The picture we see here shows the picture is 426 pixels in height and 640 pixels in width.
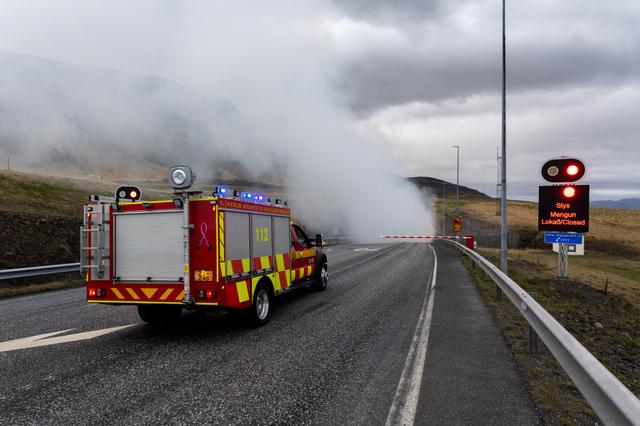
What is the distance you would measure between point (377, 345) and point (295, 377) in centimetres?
165

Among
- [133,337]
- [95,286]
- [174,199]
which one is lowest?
[133,337]

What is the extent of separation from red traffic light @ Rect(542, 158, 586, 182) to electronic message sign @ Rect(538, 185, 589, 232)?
461mm

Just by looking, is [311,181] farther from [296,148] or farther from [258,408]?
[258,408]

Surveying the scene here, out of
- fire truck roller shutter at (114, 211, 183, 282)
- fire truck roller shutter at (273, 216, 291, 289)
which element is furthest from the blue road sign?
fire truck roller shutter at (114, 211, 183, 282)

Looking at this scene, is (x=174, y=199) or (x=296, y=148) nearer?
(x=174, y=199)

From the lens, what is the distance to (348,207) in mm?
45562

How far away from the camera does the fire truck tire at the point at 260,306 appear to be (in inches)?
296

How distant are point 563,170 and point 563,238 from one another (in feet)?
7.58

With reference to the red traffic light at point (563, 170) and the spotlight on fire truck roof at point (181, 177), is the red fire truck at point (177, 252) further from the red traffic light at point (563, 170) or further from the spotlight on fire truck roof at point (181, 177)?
the red traffic light at point (563, 170)

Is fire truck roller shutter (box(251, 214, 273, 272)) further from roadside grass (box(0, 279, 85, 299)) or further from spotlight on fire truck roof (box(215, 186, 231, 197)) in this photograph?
roadside grass (box(0, 279, 85, 299))

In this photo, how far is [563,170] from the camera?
10.4 meters

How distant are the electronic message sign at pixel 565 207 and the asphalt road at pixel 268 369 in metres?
3.86

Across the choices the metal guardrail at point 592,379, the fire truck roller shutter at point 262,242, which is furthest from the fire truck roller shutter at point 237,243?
the metal guardrail at point 592,379

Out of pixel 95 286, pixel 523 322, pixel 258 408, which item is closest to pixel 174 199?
pixel 95 286
